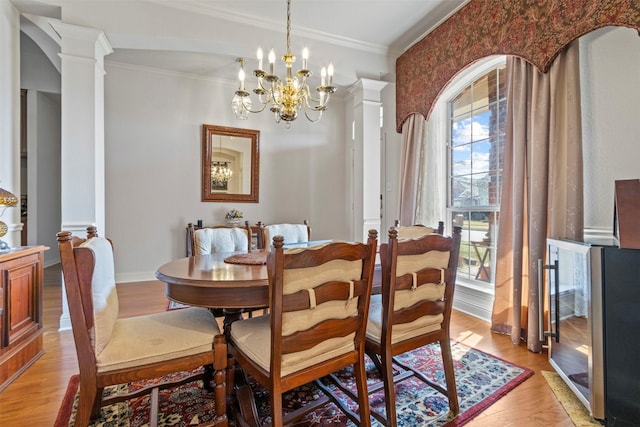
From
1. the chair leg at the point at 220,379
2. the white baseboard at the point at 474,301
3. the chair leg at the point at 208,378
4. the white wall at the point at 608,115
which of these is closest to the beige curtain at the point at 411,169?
the white baseboard at the point at 474,301

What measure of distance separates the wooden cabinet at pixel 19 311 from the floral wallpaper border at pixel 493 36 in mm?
3613

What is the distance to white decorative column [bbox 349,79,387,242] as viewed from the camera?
12.5ft

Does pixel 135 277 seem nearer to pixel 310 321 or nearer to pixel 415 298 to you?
pixel 310 321

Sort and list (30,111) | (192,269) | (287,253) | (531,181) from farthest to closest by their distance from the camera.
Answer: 1. (30,111)
2. (531,181)
3. (192,269)
4. (287,253)

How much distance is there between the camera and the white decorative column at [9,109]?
254 centimetres

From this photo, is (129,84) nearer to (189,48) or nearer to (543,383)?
(189,48)

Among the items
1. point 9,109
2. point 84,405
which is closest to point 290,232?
point 84,405

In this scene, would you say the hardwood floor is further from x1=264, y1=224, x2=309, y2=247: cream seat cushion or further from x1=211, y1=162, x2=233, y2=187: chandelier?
x1=211, y1=162, x2=233, y2=187: chandelier

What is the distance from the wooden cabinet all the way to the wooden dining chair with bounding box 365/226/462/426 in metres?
2.13

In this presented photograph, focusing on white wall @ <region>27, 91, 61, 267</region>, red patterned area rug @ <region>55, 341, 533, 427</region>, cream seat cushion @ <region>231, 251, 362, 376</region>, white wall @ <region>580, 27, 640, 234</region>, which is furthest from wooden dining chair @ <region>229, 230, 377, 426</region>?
white wall @ <region>27, 91, 61, 267</region>

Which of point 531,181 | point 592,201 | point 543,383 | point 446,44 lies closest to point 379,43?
point 446,44

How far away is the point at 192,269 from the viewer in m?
1.63

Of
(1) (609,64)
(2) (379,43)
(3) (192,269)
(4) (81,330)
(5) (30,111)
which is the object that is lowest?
(4) (81,330)

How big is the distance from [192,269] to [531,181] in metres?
2.38
